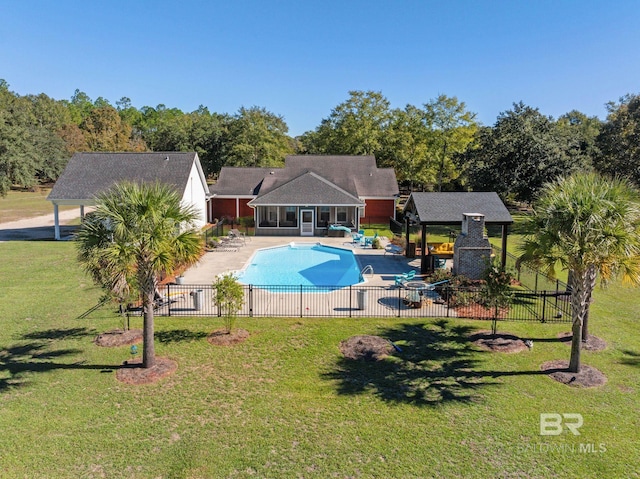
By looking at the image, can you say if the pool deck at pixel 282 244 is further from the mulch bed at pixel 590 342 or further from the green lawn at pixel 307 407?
the mulch bed at pixel 590 342

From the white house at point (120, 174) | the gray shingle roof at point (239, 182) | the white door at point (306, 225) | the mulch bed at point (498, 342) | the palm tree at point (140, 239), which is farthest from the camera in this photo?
the gray shingle roof at point (239, 182)

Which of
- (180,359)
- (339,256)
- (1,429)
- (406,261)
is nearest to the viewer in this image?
(1,429)

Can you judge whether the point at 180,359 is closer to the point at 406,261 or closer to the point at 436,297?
the point at 436,297

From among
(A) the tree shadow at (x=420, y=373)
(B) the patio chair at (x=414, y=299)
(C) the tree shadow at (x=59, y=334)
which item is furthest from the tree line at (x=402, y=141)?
(C) the tree shadow at (x=59, y=334)

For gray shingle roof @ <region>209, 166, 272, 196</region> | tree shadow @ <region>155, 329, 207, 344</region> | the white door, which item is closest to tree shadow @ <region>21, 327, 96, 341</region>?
tree shadow @ <region>155, 329, 207, 344</region>

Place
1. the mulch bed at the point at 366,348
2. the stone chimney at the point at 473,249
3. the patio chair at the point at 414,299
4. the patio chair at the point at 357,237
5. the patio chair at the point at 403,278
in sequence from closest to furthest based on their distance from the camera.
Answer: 1. the mulch bed at the point at 366,348
2. the patio chair at the point at 414,299
3. the patio chair at the point at 403,278
4. the stone chimney at the point at 473,249
5. the patio chair at the point at 357,237

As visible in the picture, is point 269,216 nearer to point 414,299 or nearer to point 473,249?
point 473,249

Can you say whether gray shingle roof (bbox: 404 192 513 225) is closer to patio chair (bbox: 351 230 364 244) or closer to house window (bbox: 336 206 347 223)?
patio chair (bbox: 351 230 364 244)

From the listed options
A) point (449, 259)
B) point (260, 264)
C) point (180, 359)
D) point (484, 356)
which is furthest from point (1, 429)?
point (449, 259)
